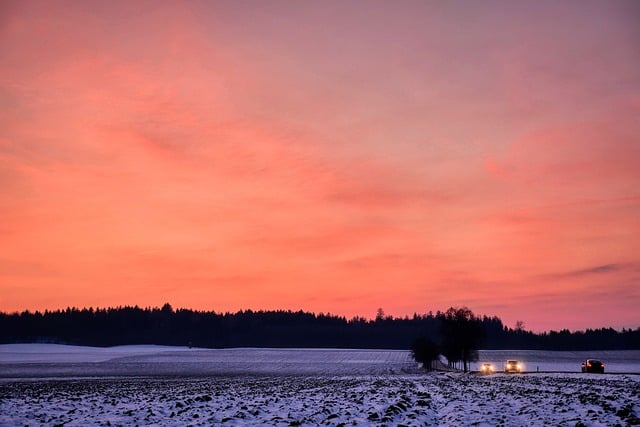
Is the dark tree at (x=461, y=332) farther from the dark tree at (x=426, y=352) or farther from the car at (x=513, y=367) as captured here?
the car at (x=513, y=367)

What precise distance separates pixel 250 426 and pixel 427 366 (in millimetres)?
85347

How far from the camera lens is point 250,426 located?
820 inches

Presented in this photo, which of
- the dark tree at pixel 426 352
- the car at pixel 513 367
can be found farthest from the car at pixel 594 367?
the dark tree at pixel 426 352

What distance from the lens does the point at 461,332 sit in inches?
3484

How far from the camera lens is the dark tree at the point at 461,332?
87188 millimetres

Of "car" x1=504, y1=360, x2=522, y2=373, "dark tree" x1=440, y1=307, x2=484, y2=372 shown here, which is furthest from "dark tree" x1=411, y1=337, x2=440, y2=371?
"car" x1=504, y1=360, x2=522, y2=373

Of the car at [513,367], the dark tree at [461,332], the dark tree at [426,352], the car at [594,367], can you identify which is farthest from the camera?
the dark tree at [426,352]

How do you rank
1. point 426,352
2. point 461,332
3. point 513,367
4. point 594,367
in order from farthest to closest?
1. point 426,352
2. point 461,332
3. point 513,367
4. point 594,367

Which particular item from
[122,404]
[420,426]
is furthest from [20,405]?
[420,426]

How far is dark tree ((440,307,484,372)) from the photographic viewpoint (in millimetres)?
87188

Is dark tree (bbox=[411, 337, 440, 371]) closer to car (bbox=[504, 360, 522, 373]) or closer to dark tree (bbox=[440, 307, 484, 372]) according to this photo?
dark tree (bbox=[440, 307, 484, 372])

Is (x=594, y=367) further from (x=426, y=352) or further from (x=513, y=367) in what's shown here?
(x=426, y=352)

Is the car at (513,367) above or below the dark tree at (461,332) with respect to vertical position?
below

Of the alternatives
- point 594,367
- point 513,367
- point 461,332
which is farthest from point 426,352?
point 594,367
